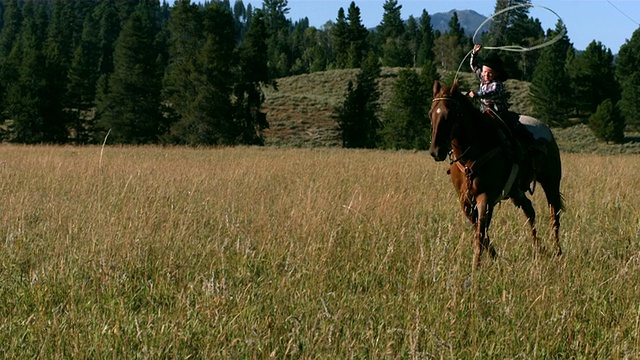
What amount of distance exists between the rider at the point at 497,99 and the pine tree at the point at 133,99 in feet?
132

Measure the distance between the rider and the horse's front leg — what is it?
0.86 m

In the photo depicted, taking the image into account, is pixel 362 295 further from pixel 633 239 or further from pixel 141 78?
pixel 141 78

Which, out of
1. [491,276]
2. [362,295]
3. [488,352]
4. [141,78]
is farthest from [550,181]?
[141,78]

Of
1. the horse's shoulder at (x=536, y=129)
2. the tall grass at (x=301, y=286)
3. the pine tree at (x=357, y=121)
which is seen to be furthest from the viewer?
the pine tree at (x=357, y=121)

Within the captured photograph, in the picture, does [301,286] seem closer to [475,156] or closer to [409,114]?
[475,156]

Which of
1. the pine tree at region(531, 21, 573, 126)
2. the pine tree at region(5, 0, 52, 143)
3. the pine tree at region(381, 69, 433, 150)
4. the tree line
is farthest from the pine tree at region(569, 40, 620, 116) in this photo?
the pine tree at region(5, 0, 52, 143)

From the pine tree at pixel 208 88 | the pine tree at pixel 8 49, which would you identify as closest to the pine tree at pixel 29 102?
the pine tree at pixel 8 49

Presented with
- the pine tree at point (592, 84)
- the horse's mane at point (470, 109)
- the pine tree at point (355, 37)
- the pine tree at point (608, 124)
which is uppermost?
the pine tree at point (355, 37)

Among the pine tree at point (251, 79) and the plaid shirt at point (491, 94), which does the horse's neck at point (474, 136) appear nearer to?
the plaid shirt at point (491, 94)

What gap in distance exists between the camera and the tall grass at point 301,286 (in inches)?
153

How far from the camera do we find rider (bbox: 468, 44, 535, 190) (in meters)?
7.33

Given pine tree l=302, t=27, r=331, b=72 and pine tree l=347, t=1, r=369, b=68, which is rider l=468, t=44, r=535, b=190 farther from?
pine tree l=302, t=27, r=331, b=72

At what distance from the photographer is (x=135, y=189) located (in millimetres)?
9664

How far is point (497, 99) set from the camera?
7539mm
